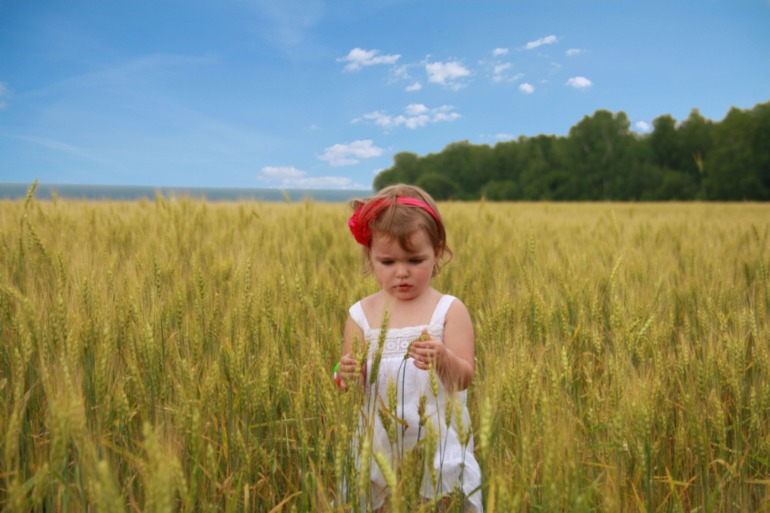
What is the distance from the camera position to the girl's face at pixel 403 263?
139 cm

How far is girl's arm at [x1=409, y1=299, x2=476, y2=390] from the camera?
3.74 ft

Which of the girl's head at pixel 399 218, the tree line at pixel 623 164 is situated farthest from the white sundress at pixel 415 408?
the tree line at pixel 623 164

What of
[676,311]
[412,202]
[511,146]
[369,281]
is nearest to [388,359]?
[412,202]

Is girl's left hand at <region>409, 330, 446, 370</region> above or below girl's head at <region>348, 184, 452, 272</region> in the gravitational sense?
below

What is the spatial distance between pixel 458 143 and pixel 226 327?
5128 cm

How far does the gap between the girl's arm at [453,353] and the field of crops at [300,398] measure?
69mm

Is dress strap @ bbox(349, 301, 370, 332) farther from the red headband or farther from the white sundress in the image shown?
the red headband

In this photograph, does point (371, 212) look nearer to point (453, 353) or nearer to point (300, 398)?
point (453, 353)

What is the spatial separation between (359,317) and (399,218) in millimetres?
315

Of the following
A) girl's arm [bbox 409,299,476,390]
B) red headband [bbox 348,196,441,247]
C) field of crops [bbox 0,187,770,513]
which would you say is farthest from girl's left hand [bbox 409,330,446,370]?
red headband [bbox 348,196,441,247]

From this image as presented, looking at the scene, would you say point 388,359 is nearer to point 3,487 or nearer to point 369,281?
point 369,281

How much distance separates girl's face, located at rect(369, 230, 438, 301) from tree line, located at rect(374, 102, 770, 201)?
2279 cm

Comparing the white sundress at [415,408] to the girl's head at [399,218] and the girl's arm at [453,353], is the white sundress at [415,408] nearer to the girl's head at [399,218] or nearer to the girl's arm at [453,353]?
the girl's arm at [453,353]

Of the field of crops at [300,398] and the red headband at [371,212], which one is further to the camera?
the red headband at [371,212]
